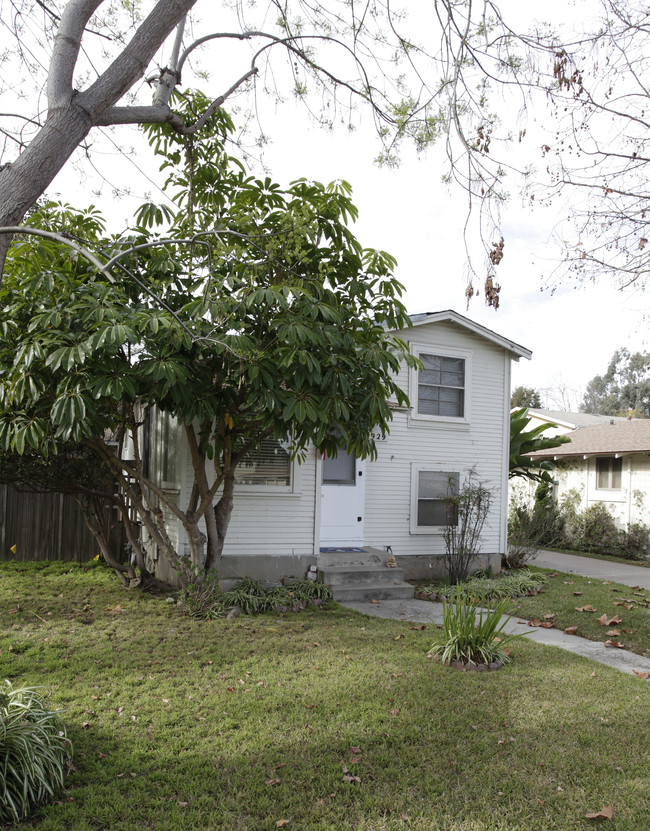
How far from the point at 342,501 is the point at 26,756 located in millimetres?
7521

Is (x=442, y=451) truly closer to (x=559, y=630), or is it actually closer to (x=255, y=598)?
(x=559, y=630)

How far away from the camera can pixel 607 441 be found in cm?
1839

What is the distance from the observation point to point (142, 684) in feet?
17.0

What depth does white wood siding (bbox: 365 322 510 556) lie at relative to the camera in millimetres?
11070

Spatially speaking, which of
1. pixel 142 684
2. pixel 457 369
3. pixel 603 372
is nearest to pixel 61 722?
pixel 142 684

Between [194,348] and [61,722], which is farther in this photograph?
[194,348]

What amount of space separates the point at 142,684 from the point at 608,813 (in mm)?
3572

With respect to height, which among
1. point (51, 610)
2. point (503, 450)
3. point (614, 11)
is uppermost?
point (614, 11)

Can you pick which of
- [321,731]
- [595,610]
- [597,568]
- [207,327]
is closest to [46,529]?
[207,327]

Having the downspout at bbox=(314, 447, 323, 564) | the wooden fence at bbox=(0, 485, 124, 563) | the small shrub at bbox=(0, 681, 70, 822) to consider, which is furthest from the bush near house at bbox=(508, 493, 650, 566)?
the small shrub at bbox=(0, 681, 70, 822)

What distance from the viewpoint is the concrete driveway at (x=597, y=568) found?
12312 mm

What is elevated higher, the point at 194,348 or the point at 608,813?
the point at 194,348

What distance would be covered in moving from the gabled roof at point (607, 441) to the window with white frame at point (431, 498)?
7.49 m

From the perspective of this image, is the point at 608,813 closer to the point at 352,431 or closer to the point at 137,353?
the point at 352,431
